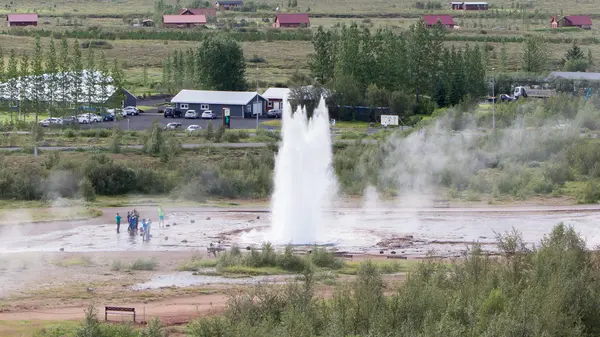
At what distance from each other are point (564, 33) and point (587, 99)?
240 feet

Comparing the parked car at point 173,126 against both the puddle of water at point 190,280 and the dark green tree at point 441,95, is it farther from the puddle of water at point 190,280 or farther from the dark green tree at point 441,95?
the puddle of water at point 190,280

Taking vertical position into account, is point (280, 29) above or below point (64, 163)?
above

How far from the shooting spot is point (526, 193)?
5722 cm

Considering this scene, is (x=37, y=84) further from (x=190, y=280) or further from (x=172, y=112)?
(x=190, y=280)

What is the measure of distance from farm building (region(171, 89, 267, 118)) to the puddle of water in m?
48.3

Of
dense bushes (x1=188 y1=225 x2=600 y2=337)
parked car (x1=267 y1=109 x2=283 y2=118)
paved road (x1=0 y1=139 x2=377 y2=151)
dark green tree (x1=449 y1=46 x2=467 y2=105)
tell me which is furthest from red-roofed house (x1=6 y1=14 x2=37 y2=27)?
dense bushes (x1=188 y1=225 x2=600 y2=337)

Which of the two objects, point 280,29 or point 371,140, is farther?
point 280,29

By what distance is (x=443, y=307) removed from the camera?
2650 cm

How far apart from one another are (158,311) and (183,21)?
13010 cm

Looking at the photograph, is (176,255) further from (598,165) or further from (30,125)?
(30,125)

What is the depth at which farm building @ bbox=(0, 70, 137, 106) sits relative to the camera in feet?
269

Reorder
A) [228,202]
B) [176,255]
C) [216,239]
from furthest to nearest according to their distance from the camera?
[228,202] → [216,239] → [176,255]

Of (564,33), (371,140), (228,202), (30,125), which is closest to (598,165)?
(371,140)

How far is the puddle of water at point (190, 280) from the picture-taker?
119 feet
